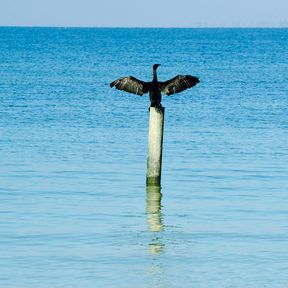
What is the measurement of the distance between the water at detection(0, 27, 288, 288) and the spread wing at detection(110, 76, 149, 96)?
2.36 metres

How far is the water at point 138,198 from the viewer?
19438 millimetres

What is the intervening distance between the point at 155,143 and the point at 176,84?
131cm

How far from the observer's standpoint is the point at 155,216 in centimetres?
2452

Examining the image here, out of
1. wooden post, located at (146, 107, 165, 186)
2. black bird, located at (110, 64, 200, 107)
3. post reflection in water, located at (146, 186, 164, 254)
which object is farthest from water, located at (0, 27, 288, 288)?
black bird, located at (110, 64, 200, 107)

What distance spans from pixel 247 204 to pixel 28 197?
15.0ft

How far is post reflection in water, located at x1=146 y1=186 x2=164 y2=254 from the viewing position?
21.3 meters

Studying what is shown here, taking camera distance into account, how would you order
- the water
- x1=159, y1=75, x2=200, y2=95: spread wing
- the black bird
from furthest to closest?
x1=159, y1=75, x2=200, y2=95: spread wing → the black bird → the water

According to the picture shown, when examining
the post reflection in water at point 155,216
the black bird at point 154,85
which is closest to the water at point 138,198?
the post reflection in water at point 155,216

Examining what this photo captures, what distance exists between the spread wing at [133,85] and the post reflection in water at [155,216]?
7.64 ft

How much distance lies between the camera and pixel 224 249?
822 inches

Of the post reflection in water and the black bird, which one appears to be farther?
the black bird

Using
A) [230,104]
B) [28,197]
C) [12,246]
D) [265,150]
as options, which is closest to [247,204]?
[28,197]

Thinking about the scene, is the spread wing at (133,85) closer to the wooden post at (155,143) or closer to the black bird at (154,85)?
the black bird at (154,85)

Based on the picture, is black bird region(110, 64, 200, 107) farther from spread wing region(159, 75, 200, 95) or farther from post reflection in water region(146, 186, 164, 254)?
post reflection in water region(146, 186, 164, 254)
